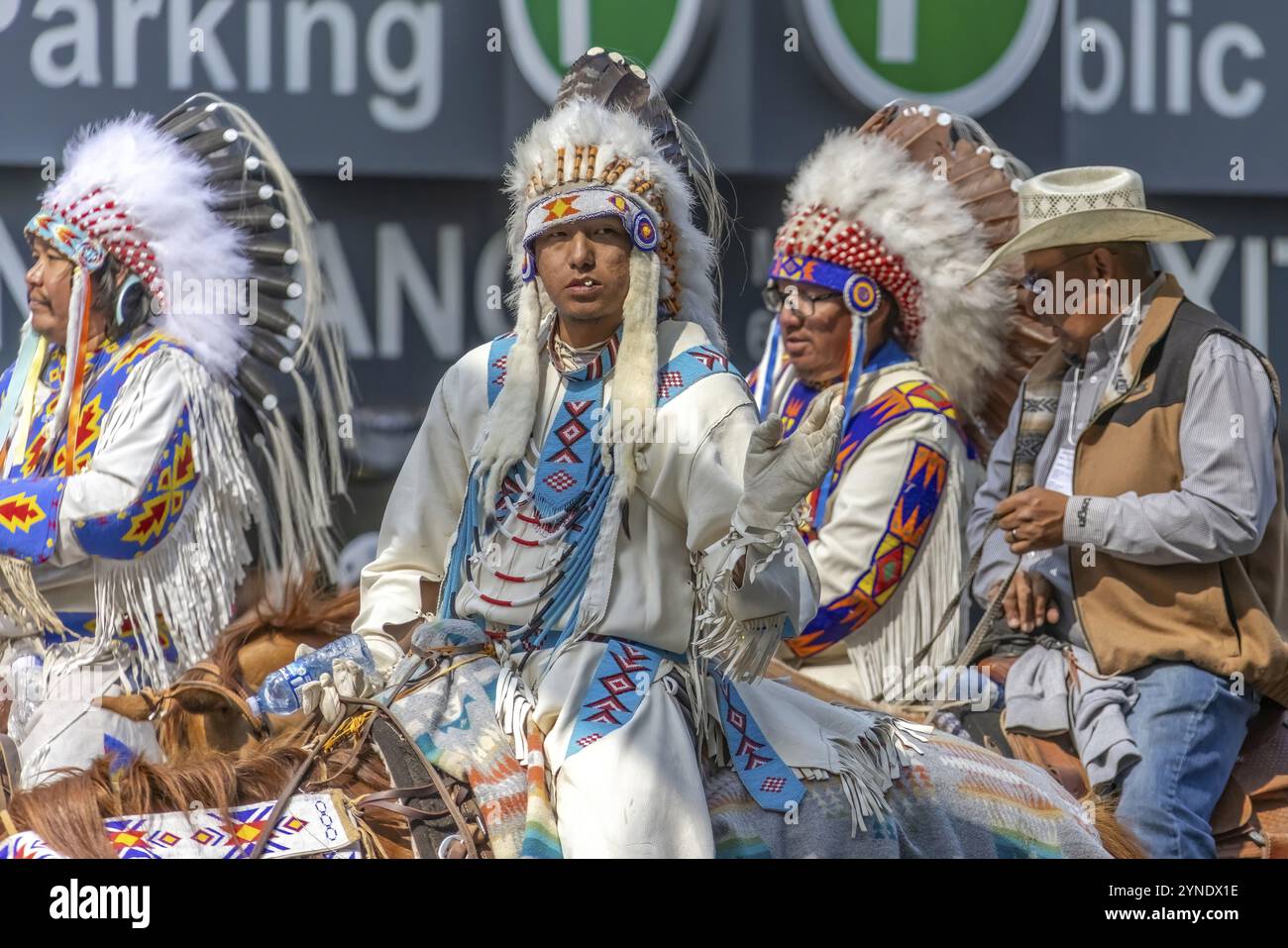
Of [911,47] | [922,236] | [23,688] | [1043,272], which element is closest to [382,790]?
[23,688]

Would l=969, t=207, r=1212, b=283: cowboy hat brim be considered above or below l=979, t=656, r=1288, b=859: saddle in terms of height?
above

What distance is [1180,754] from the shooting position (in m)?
3.99

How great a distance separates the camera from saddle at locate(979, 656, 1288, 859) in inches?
157

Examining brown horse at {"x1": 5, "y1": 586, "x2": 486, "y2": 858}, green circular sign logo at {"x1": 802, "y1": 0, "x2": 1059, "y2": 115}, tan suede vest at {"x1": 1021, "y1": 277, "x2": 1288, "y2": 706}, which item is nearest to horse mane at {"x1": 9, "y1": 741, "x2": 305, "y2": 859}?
brown horse at {"x1": 5, "y1": 586, "x2": 486, "y2": 858}

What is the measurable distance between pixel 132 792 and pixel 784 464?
1.17m

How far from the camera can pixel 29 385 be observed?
457 cm

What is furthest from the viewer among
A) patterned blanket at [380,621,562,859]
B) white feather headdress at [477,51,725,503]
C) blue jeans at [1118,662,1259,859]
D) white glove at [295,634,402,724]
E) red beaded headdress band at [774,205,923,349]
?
red beaded headdress band at [774,205,923,349]

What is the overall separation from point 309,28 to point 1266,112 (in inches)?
131

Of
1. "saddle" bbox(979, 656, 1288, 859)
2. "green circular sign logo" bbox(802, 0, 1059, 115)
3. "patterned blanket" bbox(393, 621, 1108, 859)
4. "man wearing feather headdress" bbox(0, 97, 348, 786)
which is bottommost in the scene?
"saddle" bbox(979, 656, 1288, 859)

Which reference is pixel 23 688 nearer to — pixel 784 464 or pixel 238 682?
pixel 238 682

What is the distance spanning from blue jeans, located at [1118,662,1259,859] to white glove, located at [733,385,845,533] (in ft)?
4.86

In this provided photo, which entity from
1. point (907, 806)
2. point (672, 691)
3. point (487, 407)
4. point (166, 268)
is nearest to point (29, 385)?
point (166, 268)

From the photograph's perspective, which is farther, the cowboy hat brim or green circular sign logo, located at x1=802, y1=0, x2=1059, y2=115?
green circular sign logo, located at x1=802, y1=0, x2=1059, y2=115

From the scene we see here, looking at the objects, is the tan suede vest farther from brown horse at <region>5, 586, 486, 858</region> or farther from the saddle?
brown horse at <region>5, 586, 486, 858</region>
